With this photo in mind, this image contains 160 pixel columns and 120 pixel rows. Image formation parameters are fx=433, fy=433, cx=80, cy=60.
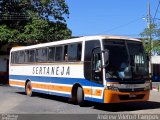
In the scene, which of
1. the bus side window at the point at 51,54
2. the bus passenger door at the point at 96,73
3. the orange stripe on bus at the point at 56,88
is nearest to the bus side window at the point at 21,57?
the orange stripe on bus at the point at 56,88

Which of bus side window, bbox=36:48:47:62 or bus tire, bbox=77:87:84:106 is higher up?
bus side window, bbox=36:48:47:62

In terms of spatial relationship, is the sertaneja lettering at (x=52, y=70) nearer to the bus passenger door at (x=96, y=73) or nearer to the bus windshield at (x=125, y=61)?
the bus passenger door at (x=96, y=73)

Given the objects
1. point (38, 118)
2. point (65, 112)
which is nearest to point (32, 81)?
point (65, 112)

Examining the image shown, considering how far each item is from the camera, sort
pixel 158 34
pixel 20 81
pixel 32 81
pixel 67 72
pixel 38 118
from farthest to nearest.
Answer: pixel 158 34 → pixel 20 81 → pixel 32 81 → pixel 67 72 → pixel 38 118

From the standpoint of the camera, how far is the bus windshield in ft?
53.7

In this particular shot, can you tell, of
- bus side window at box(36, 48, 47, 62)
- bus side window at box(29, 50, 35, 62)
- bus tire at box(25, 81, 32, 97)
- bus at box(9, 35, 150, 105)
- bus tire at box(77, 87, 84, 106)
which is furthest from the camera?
bus tire at box(25, 81, 32, 97)

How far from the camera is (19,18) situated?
4338 centimetres

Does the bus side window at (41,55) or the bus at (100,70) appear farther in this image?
the bus side window at (41,55)

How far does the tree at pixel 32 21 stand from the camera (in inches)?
1629

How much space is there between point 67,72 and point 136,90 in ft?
12.7

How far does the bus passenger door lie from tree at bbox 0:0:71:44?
80.6ft

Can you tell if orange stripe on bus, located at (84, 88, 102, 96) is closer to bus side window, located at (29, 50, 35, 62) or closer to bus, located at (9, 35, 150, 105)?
bus, located at (9, 35, 150, 105)

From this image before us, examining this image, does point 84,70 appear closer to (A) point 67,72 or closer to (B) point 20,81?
(A) point 67,72

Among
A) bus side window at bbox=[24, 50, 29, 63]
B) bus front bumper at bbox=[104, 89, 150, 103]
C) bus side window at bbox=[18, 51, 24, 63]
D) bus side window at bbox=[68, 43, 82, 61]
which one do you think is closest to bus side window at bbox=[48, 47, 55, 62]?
bus side window at bbox=[68, 43, 82, 61]
